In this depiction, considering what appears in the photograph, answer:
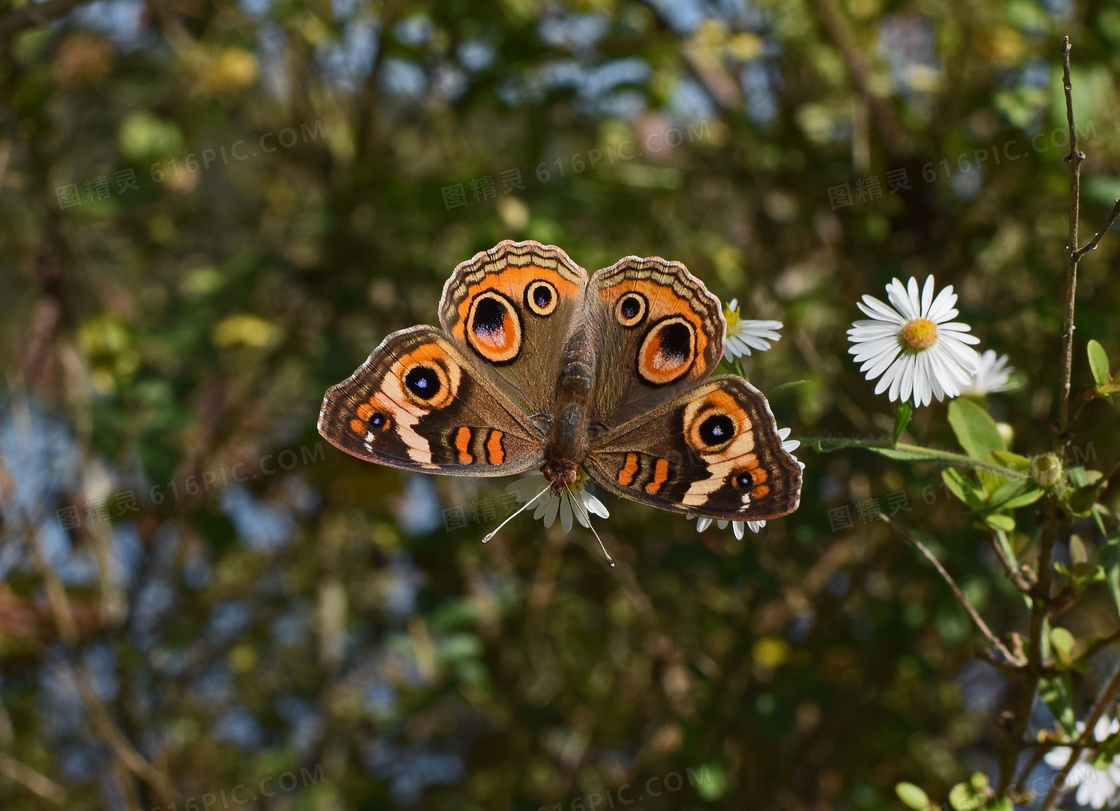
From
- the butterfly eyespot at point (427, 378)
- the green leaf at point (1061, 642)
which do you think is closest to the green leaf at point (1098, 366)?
the green leaf at point (1061, 642)

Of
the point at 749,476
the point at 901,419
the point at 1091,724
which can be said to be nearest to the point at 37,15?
the point at 749,476

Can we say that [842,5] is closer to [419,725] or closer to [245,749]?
[419,725]

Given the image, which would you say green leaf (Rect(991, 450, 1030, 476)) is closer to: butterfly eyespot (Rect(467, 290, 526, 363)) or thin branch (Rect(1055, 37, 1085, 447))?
thin branch (Rect(1055, 37, 1085, 447))

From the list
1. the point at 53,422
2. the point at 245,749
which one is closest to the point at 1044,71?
the point at 53,422

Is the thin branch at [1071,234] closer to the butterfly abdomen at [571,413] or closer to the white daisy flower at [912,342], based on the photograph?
the white daisy flower at [912,342]

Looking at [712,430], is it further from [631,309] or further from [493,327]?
[493,327]
